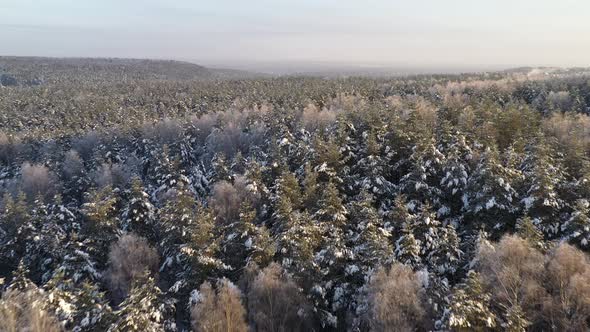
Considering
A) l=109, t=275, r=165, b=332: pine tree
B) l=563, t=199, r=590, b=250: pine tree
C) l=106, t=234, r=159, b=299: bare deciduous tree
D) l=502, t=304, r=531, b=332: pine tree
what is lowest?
l=106, t=234, r=159, b=299: bare deciduous tree

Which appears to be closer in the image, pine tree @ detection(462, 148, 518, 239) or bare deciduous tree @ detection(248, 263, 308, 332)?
bare deciduous tree @ detection(248, 263, 308, 332)

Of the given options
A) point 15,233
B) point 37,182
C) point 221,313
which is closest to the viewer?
point 221,313

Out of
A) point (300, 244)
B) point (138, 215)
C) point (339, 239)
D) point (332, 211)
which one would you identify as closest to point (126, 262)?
point (138, 215)

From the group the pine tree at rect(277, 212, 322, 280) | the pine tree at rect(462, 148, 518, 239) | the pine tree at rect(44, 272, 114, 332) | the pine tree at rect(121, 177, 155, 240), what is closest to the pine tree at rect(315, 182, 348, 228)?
the pine tree at rect(277, 212, 322, 280)

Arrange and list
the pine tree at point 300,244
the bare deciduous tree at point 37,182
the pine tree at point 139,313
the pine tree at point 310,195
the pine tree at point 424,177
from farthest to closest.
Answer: the bare deciduous tree at point 37,182 < the pine tree at point 310,195 < the pine tree at point 424,177 < the pine tree at point 300,244 < the pine tree at point 139,313

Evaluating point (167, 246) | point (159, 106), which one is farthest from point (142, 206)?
point (159, 106)

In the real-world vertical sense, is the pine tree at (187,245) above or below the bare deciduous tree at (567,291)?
below

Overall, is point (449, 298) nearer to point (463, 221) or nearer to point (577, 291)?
point (577, 291)

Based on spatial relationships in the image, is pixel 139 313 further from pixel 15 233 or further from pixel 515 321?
pixel 15 233

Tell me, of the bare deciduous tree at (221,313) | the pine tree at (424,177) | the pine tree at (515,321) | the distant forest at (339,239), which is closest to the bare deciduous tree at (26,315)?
the distant forest at (339,239)

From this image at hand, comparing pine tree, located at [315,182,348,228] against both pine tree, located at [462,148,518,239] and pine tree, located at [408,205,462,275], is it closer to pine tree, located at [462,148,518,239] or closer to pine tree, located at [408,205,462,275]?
pine tree, located at [408,205,462,275]

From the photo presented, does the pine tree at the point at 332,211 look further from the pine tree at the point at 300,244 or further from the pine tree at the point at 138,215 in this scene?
the pine tree at the point at 138,215
